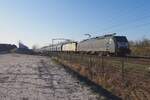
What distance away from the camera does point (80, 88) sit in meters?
14.2

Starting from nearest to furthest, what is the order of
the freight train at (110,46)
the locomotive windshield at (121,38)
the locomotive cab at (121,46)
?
1. the locomotive cab at (121,46)
2. the freight train at (110,46)
3. the locomotive windshield at (121,38)

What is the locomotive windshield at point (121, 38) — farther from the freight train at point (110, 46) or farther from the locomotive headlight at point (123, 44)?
the locomotive headlight at point (123, 44)

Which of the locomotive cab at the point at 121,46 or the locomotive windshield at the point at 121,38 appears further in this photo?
the locomotive windshield at the point at 121,38

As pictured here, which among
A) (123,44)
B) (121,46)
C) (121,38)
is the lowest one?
(121,46)

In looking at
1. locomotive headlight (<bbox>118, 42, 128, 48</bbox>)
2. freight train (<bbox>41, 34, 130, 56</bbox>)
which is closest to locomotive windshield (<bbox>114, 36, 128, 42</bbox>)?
freight train (<bbox>41, 34, 130, 56</bbox>)

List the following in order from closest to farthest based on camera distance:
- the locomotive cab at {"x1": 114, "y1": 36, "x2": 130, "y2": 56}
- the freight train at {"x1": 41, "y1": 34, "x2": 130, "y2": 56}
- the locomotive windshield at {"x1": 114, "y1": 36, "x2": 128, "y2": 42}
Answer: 1. the locomotive cab at {"x1": 114, "y1": 36, "x2": 130, "y2": 56}
2. the freight train at {"x1": 41, "y1": 34, "x2": 130, "y2": 56}
3. the locomotive windshield at {"x1": 114, "y1": 36, "x2": 128, "y2": 42}

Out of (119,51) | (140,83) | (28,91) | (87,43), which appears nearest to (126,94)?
(140,83)

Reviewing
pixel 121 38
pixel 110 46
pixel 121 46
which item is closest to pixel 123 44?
pixel 121 46

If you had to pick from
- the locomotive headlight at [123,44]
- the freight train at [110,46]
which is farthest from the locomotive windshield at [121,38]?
the locomotive headlight at [123,44]

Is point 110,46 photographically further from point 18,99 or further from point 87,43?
point 18,99

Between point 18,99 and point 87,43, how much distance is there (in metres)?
50.2

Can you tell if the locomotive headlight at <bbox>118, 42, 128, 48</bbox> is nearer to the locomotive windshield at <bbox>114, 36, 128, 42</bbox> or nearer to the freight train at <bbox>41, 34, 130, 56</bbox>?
the freight train at <bbox>41, 34, 130, 56</bbox>

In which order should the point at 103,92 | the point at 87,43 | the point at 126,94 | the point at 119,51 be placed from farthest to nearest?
1. the point at 87,43
2. the point at 119,51
3. the point at 103,92
4. the point at 126,94

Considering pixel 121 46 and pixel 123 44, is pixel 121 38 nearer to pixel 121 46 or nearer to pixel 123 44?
pixel 123 44
